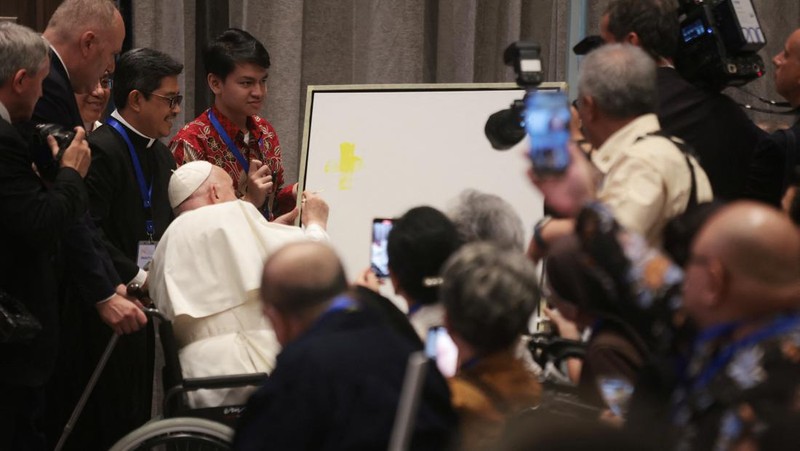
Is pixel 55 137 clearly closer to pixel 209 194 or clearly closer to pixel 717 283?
pixel 209 194

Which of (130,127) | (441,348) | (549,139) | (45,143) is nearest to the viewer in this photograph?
(549,139)

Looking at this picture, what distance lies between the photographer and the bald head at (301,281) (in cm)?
237

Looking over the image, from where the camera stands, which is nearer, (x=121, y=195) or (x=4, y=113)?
(x=4, y=113)

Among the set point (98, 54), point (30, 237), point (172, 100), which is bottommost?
point (30, 237)

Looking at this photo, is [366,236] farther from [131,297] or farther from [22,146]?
[22,146]

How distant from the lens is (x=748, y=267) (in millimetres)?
1892

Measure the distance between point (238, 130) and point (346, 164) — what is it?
1.44ft

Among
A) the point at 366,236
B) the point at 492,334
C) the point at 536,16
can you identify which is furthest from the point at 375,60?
the point at 492,334

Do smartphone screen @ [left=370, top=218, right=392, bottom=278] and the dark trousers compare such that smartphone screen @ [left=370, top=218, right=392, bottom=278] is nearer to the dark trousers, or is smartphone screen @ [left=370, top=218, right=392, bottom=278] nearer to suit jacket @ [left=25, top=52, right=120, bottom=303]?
suit jacket @ [left=25, top=52, right=120, bottom=303]

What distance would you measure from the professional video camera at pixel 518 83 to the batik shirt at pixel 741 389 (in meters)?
1.08

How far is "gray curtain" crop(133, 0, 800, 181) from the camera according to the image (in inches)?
234

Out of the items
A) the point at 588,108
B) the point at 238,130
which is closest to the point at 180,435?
the point at 588,108

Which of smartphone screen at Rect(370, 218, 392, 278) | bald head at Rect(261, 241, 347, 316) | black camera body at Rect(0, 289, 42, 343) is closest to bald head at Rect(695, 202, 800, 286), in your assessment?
bald head at Rect(261, 241, 347, 316)

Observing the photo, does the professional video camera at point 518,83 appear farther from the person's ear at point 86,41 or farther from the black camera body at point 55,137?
the person's ear at point 86,41
